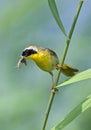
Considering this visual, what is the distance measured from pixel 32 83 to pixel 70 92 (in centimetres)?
21

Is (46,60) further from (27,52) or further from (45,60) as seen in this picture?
(27,52)

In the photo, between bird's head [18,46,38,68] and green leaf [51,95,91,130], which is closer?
green leaf [51,95,91,130]

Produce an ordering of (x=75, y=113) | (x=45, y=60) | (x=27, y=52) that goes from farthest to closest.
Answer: (x=45, y=60)
(x=27, y=52)
(x=75, y=113)

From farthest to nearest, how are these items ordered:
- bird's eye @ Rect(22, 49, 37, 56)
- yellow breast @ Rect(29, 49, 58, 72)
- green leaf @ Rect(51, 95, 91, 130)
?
1. yellow breast @ Rect(29, 49, 58, 72)
2. bird's eye @ Rect(22, 49, 37, 56)
3. green leaf @ Rect(51, 95, 91, 130)

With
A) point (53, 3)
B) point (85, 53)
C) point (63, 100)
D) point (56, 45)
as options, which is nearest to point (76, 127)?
point (63, 100)

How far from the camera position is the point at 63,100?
2133 mm

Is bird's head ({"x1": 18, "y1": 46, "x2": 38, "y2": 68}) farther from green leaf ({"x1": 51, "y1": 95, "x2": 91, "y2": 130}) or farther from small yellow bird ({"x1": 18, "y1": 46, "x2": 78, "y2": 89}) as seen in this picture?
green leaf ({"x1": 51, "y1": 95, "x2": 91, "y2": 130})

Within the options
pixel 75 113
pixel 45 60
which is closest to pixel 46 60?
pixel 45 60

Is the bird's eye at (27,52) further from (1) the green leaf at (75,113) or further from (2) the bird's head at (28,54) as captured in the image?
(1) the green leaf at (75,113)

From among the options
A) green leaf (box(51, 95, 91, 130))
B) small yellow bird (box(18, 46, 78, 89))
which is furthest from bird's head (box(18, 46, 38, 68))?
green leaf (box(51, 95, 91, 130))

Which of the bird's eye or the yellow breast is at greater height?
the bird's eye

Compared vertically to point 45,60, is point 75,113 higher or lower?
higher

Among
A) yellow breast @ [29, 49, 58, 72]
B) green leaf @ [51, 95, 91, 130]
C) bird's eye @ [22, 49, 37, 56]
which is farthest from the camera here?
yellow breast @ [29, 49, 58, 72]

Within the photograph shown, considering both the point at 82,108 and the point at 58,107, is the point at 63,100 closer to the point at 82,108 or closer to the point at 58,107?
the point at 58,107
